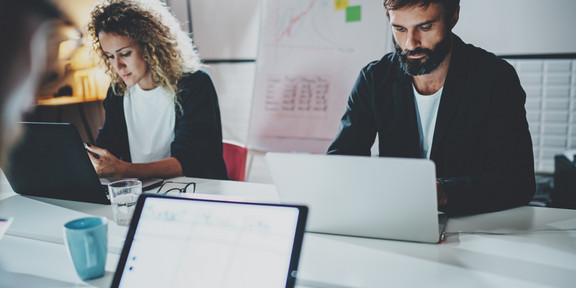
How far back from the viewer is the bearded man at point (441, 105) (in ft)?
4.25

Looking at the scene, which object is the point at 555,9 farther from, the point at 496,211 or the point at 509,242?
the point at 509,242

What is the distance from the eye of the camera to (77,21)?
9.13 feet

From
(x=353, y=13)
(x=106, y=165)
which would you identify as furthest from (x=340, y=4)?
(x=106, y=165)

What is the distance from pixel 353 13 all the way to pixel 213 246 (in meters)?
2.04

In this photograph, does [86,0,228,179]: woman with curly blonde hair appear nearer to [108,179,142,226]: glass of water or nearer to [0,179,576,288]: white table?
[108,179,142,226]: glass of water

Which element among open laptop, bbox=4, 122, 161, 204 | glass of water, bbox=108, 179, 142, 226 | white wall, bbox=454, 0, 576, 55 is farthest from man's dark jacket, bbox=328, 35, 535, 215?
white wall, bbox=454, 0, 576, 55

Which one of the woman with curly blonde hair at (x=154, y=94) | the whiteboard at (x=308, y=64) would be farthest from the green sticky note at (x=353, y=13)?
the woman with curly blonde hair at (x=154, y=94)

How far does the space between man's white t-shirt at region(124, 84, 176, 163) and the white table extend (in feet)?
2.63

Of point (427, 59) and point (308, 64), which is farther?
point (308, 64)

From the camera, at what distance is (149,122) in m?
1.90

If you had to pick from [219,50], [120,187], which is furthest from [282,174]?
[219,50]

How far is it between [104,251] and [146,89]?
1.27 metres

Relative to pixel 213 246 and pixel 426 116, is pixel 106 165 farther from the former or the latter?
pixel 426 116

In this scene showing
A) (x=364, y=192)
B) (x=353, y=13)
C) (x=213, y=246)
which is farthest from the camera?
(x=353, y=13)
